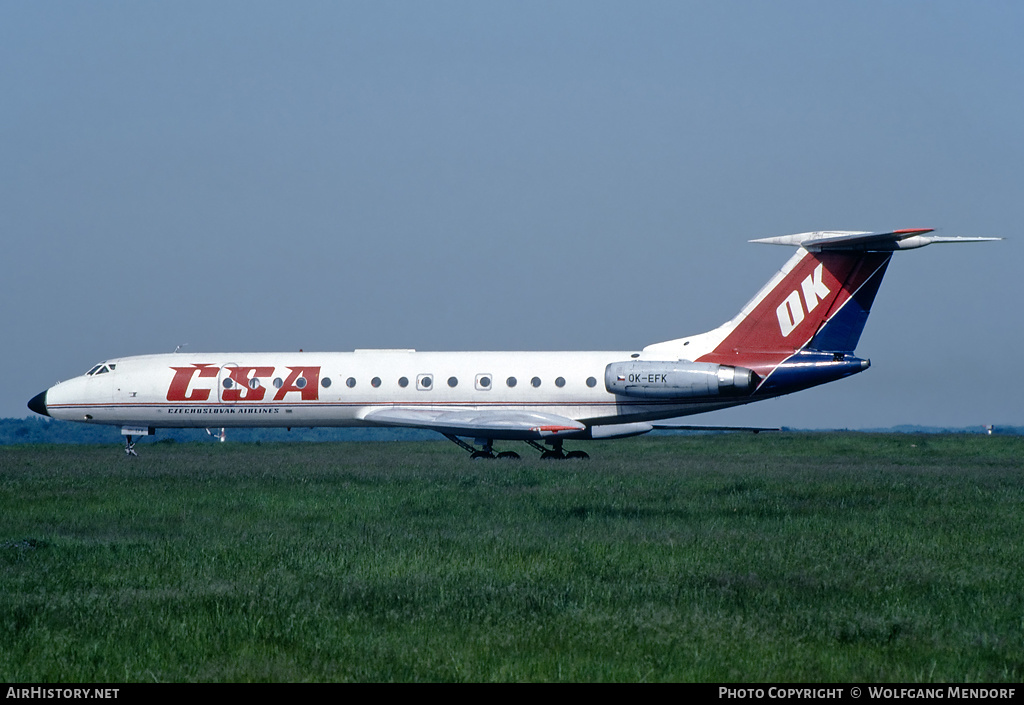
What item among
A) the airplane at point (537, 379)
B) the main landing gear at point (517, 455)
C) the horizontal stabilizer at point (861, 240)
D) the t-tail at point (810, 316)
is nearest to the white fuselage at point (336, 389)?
the airplane at point (537, 379)

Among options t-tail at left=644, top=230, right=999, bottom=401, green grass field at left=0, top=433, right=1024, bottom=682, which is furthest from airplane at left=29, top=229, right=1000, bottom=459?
green grass field at left=0, top=433, right=1024, bottom=682

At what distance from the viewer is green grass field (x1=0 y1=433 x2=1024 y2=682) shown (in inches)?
312

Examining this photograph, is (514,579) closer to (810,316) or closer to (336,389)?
(810,316)

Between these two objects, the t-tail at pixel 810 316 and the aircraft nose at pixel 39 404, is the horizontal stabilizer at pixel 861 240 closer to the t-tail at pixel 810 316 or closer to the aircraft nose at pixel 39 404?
the t-tail at pixel 810 316

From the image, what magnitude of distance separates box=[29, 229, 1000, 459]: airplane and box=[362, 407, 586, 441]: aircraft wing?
0.13 feet

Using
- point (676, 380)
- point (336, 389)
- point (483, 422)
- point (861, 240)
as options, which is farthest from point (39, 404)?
point (861, 240)

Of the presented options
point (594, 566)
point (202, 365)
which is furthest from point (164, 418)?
point (594, 566)

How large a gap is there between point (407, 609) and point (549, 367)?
20.6 meters

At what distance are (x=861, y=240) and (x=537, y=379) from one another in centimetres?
905

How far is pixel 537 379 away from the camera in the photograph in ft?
97.7

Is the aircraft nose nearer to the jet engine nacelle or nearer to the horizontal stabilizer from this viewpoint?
the jet engine nacelle

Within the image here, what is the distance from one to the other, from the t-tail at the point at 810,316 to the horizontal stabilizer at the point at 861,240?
0.02m

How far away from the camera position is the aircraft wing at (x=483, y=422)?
28781 mm
